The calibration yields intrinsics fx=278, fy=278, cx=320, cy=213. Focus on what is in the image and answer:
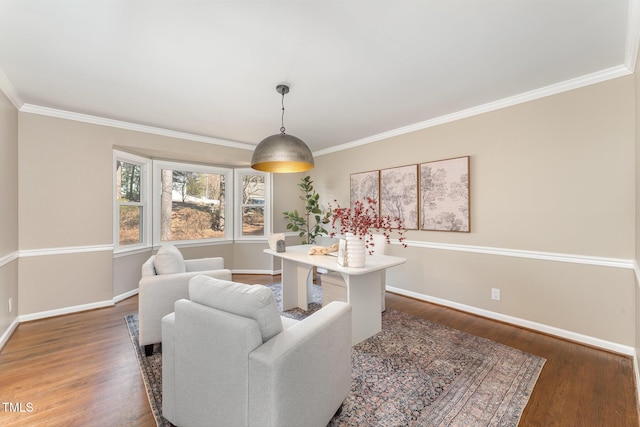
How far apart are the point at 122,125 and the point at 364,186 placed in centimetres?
361

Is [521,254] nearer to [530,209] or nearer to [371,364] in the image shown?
[530,209]

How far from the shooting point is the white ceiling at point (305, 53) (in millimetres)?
1732

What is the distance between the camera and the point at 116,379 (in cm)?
209

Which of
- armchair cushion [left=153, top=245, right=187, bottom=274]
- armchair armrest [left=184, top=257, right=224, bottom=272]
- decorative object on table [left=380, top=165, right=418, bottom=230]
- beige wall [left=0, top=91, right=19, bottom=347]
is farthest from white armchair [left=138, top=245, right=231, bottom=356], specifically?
decorative object on table [left=380, top=165, right=418, bottom=230]

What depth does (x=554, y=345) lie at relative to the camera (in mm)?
2590

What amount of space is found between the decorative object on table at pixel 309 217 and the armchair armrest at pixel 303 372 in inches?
131

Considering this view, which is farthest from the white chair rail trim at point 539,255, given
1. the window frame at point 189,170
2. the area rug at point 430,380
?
the window frame at point 189,170

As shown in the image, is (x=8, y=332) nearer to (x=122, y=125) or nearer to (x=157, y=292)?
(x=157, y=292)

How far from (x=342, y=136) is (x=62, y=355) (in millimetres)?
4215

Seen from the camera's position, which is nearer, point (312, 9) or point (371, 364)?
point (312, 9)

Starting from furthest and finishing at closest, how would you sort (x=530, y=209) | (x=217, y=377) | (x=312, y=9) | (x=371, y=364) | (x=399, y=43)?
1. (x=530, y=209)
2. (x=371, y=364)
3. (x=399, y=43)
4. (x=312, y=9)
5. (x=217, y=377)

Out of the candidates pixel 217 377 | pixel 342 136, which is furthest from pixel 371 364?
pixel 342 136

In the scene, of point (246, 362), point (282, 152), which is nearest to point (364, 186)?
point (282, 152)

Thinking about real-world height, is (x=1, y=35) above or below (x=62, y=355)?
above
